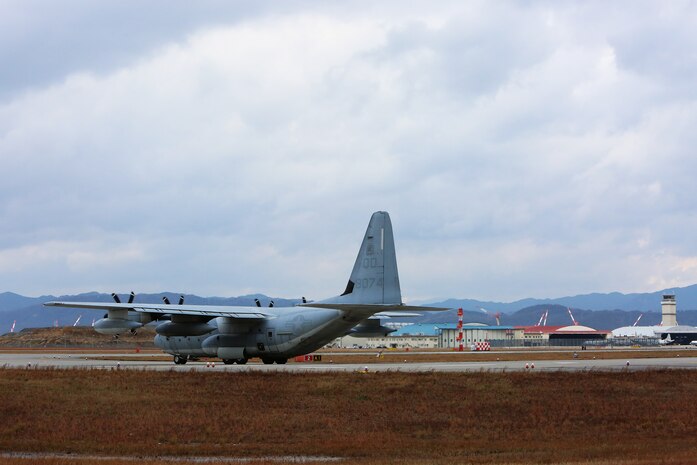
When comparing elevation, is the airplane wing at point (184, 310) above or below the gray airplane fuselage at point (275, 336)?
above

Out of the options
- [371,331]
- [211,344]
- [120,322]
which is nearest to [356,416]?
[371,331]

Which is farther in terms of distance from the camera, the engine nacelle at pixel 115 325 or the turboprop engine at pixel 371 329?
the turboprop engine at pixel 371 329

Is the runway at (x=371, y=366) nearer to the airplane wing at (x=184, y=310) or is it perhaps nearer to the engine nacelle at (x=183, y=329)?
the engine nacelle at (x=183, y=329)

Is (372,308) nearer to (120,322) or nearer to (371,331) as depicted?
(371,331)

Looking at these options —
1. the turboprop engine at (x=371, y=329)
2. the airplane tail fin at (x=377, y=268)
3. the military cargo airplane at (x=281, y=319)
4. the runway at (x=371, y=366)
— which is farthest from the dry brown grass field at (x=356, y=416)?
the turboprop engine at (x=371, y=329)

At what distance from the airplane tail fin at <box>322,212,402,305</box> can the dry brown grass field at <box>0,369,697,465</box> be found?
4.59 m

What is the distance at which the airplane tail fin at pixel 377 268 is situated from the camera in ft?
150

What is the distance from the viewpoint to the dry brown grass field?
80.2ft

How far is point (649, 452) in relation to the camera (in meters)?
23.7

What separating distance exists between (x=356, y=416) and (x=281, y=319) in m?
23.6

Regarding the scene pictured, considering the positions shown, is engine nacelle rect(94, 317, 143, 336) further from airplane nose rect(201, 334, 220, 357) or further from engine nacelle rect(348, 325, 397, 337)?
engine nacelle rect(348, 325, 397, 337)

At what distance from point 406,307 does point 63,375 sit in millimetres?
16820

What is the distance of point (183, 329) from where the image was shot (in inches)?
2235

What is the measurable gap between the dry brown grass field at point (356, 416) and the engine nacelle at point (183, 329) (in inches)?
478
